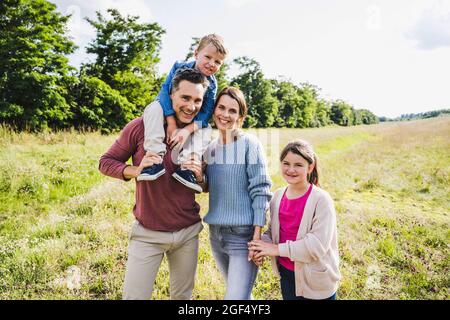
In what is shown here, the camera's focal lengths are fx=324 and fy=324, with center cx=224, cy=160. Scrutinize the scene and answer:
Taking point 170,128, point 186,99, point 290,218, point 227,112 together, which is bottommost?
point 290,218

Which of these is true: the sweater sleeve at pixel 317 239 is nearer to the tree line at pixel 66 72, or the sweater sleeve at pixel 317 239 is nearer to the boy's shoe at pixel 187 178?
the boy's shoe at pixel 187 178

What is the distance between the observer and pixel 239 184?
2.89 meters

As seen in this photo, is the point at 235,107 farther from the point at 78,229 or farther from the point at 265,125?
the point at 265,125

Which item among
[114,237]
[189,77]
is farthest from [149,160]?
[114,237]

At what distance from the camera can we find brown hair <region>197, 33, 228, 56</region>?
3.72 m

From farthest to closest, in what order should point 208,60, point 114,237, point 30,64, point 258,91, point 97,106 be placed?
point 258,91, point 97,106, point 30,64, point 114,237, point 208,60

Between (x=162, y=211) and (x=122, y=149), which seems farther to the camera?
(x=122, y=149)

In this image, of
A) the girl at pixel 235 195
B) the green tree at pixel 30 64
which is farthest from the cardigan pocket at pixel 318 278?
the green tree at pixel 30 64

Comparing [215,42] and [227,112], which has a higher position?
[215,42]

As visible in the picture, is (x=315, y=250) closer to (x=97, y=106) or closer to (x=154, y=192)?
(x=154, y=192)

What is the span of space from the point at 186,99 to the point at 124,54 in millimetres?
25792

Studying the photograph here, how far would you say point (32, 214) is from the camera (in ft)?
20.4

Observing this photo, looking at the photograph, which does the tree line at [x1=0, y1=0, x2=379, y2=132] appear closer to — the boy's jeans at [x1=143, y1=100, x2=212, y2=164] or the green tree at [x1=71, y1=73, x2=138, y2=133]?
the green tree at [x1=71, y1=73, x2=138, y2=133]

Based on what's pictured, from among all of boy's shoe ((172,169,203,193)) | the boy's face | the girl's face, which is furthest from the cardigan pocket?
the boy's face
